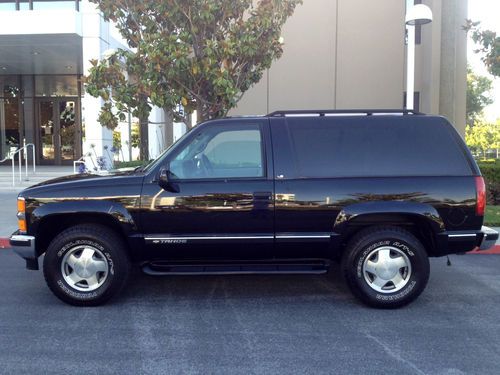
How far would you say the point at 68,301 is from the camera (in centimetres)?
509

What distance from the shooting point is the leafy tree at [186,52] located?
27.8 feet

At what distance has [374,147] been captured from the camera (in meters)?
5.10

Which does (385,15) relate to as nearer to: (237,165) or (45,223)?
(237,165)

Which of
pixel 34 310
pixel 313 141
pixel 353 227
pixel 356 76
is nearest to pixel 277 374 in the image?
pixel 353 227

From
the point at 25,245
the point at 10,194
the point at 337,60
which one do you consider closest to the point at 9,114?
the point at 10,194

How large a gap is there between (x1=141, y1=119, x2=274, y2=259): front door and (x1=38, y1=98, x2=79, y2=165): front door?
16086mm

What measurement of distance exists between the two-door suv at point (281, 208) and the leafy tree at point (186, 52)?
3708 mm

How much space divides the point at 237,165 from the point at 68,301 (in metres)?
2.19

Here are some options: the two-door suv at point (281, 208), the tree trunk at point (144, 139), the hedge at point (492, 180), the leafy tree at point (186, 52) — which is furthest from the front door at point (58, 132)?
the two-door suv at point (281, 208)

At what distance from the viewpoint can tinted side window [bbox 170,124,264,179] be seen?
199 inches

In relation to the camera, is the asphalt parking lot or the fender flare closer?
the asphalt parking lot

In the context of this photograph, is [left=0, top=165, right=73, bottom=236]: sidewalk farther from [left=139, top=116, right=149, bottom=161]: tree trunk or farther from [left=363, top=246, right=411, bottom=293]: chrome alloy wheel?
[left=363, top=246, right=411, bottom=293]: chrome alloy wheel

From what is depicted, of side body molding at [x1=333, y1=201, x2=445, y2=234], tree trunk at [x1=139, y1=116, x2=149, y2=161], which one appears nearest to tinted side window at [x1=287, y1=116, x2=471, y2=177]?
side body molding at [x1=333, y1=201, x2=445, y2=234]

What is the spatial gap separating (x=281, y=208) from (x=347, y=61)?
40.4 feet
